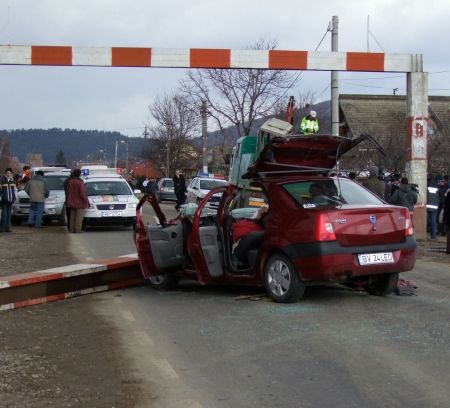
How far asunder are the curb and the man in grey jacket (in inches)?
407

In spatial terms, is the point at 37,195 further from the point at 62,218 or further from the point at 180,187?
the point at 180,187

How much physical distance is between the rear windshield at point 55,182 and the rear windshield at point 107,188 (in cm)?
258

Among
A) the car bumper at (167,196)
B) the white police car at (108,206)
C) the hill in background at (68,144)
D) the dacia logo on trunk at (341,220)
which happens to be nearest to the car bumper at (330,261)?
the dacia logo on trunk at (341,220)

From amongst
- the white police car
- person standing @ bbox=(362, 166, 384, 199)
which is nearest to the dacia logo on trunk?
person standing @ bbox=(362, 166, 384, 199)

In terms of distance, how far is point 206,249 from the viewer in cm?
841

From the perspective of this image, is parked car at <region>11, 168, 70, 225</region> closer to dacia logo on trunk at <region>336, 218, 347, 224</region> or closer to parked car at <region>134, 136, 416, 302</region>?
parked car at <region>134, 136, 416, 302</region>

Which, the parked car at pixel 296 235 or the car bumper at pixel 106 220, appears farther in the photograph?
the car bumper at pixel 106 220

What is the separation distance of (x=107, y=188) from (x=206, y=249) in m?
11.9

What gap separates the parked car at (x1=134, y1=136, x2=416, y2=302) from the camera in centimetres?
756

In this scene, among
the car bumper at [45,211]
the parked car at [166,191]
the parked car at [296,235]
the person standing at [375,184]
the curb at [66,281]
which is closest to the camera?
the parked car at [296,235]

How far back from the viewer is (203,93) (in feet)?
117

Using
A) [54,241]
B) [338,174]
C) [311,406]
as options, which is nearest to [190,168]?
[54,241]

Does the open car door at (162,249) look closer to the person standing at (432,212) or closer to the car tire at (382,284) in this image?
the car tire at (382,284)

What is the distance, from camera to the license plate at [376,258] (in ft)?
25.1
